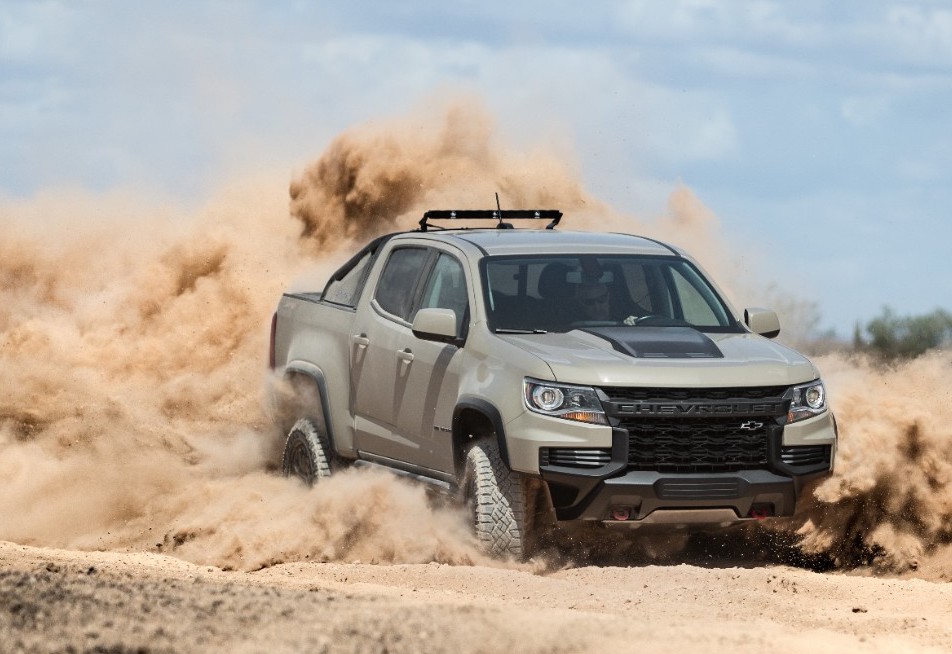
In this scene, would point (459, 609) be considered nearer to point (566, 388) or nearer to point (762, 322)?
point (566, 388)

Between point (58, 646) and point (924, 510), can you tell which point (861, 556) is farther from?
point (58, 646)

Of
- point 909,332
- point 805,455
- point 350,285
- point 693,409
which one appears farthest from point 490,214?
point 909,332

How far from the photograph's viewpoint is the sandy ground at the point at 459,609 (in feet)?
21.5

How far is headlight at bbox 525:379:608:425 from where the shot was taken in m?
8.89

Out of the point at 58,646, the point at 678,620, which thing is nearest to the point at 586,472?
the point at 678,620

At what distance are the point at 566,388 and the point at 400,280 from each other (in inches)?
87.6

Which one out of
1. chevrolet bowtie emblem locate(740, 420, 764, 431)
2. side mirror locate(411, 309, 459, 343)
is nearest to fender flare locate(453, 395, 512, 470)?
side mirror locate(411, 309, 459, 343)

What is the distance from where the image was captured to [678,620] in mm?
7445

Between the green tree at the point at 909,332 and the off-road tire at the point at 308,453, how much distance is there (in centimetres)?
5251

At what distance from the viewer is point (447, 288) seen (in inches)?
404

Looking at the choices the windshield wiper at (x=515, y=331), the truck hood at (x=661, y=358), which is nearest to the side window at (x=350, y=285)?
the windshield wiper at (x=515, y=331)

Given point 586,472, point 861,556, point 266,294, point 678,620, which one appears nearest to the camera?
point 678,620

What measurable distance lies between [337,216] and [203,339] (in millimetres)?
2308

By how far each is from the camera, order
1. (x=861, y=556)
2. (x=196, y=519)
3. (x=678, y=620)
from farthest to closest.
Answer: (x=196, y=519), (x=861, y=556), (x=678, y=620)
